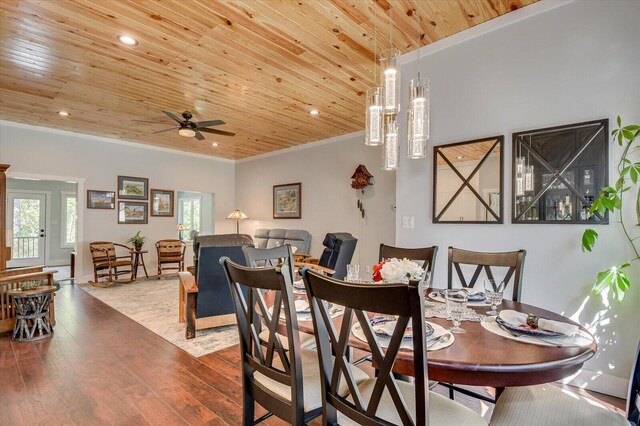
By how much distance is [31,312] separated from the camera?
3383 millimetres

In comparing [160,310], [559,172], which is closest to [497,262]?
[559,172]

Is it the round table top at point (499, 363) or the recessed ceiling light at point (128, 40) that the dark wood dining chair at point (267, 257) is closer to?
the round table top at point (499, 363)

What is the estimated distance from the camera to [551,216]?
7.86ft

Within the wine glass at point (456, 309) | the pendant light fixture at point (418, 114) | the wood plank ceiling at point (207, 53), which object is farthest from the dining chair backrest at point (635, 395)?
the wood plank ceiling at point (207, 53)

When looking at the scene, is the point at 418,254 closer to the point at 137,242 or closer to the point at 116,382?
the point at 116,382

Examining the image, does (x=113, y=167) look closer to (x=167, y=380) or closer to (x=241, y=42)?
(x=241, y=42)

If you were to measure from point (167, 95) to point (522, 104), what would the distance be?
155 inches

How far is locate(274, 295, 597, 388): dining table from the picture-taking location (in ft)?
3.35

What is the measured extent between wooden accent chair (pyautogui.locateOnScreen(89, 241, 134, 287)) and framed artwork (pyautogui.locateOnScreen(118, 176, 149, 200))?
1.04m

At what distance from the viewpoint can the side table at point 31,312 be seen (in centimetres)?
327

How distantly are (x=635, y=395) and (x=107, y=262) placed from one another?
7.01 m

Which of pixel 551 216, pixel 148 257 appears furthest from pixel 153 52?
pixel 148 257

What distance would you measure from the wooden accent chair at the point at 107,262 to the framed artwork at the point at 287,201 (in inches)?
120

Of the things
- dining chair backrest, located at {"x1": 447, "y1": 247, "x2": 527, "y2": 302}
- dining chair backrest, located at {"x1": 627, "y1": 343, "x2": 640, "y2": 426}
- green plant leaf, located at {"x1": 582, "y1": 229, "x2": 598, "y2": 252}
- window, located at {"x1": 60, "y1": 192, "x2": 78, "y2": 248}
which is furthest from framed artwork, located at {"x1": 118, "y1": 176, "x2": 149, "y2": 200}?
dining chair backrest, located at {"x1": 627, "y1": 343, "x2": 640, "y2": 426}
